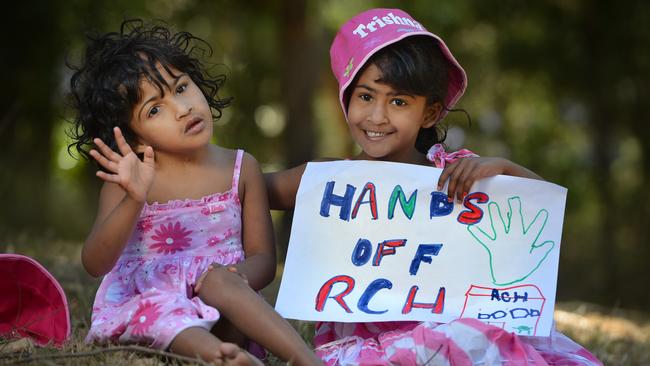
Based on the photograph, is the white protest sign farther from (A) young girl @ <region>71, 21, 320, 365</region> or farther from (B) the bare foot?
(B) the bare foot

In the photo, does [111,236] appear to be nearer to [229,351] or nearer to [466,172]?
[229,351]

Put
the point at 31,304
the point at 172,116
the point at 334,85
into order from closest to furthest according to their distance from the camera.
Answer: the point at 172,116, the point at 31,304, the point at 334,85

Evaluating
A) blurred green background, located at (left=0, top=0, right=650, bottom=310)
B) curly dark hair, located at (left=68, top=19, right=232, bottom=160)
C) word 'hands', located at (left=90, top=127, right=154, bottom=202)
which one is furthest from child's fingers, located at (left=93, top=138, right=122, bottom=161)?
blurred green background, located at (left=0, top=0, right=650, bottom=310)

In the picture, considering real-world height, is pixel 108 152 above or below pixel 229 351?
above

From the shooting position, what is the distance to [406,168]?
9.12 ft

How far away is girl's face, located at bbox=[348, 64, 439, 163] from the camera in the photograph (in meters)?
2.80

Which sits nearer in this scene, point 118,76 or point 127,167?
point 127,167

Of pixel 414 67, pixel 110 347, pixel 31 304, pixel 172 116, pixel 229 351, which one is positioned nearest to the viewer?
pixel 229 351

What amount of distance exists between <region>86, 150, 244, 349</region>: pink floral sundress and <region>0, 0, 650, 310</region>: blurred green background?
2.75 m

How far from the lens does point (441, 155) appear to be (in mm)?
2932

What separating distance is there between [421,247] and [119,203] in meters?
0.97

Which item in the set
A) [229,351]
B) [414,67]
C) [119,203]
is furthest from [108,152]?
[414,67]

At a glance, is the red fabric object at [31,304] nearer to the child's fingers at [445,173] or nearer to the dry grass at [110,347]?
the dry grass at [110,347]

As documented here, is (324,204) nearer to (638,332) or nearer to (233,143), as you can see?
(638,332)
